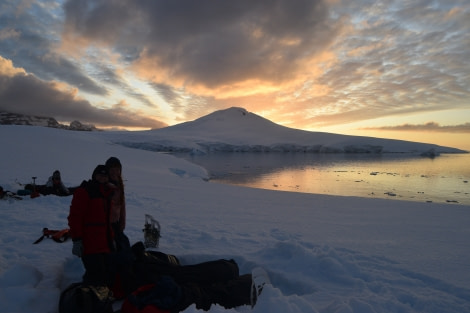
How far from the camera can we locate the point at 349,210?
7.78m

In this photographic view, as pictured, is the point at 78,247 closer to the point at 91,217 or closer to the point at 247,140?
the point at 91,217

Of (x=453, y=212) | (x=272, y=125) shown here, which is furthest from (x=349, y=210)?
(x=272, y=125)

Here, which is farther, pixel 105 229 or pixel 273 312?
pixel 105 229

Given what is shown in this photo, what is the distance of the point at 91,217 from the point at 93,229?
0.44 feet

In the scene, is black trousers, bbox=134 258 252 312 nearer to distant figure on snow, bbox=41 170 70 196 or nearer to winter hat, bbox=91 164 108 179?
winter hat, bbox=91 164 108 179

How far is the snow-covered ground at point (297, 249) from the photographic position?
9.36ft

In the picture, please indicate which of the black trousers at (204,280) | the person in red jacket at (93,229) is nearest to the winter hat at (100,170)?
the person in red jacket at (93,229)

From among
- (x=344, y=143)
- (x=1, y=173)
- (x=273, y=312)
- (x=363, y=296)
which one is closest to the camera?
(x=273, y=312)

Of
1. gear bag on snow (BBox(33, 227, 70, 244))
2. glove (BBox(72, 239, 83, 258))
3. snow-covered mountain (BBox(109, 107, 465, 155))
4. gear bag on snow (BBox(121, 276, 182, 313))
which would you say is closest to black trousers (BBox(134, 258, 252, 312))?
gear bag on snow (BBox(121, 276, 182, 313))

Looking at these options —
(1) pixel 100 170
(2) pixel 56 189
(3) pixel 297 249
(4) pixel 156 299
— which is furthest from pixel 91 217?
(2) pixel 56 189

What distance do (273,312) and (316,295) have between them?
102 centimetres

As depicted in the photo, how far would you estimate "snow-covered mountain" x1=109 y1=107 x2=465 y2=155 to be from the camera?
6000 cm

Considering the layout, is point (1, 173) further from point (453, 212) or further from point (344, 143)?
point (344, 143)

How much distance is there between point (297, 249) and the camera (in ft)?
12.8
